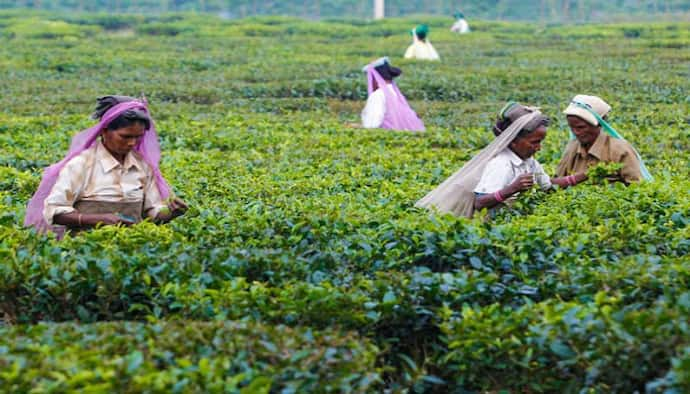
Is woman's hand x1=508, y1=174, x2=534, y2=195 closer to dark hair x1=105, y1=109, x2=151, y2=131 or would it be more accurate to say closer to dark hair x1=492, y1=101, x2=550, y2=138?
dark hair x1=492, y1=101, x2=550, y2=138

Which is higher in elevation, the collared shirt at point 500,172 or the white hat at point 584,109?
the white hat at point 584,109

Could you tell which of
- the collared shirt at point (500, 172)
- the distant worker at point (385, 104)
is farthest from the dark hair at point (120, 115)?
the distant worker at point (385, 104)

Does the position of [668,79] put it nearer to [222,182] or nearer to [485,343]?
[222,182]

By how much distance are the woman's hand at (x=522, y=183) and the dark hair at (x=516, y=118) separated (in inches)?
14.0

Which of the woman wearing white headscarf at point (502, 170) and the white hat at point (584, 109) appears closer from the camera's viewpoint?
the woman wearing white headscarf at point (502, 170)

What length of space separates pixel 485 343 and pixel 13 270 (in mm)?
2389

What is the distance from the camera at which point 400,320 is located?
4.88 metres

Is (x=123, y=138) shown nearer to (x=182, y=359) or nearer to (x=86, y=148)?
(x=86, y=148)

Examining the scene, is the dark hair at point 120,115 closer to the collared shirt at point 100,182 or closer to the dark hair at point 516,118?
the collared shirt at point 100,182

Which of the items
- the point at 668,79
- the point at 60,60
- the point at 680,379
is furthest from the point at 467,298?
the point at 60,60

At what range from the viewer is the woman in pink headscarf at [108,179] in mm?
6000

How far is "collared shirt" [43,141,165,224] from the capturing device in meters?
6.00

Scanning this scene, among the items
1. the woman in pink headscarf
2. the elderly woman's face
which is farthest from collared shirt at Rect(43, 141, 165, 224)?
the elderly woman's face

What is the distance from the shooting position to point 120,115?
235 inches
